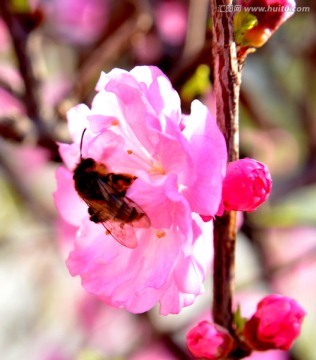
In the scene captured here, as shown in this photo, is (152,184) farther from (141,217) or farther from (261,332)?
(261,332)

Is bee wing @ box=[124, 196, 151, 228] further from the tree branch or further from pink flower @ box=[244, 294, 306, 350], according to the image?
pink flower @ box=[244, 294, 306, 350]

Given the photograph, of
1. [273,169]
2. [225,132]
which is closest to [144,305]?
[225,132]

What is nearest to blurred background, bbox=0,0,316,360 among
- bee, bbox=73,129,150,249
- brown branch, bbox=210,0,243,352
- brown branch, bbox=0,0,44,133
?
brown branch, bbox=0,0,44,133

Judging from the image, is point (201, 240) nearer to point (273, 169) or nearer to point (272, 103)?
point (273, 169)

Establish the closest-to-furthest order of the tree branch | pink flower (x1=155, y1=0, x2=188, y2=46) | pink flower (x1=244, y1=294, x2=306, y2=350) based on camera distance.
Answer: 1. the tree branch
2. pink flower (x1=244, y1=294, x2=306, y2=350)
3. pink flower (x1=155, y1=0, x2=188, y2=46)

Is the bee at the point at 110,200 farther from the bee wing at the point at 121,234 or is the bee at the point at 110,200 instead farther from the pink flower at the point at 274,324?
the pink flower at the point at 274,324
